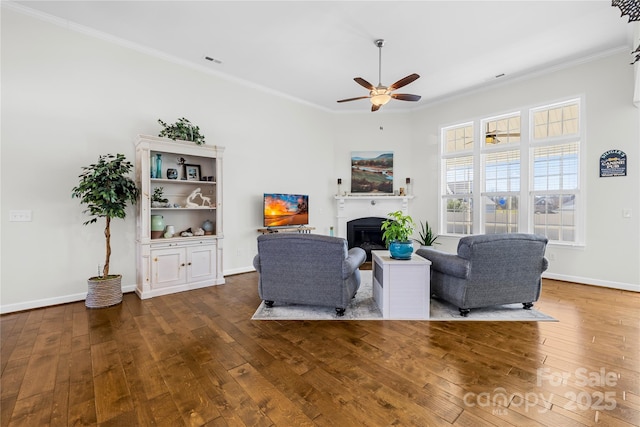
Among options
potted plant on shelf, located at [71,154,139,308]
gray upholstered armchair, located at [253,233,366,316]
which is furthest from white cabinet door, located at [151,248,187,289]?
gray upholstered armchair, located at [253,233,366,316]

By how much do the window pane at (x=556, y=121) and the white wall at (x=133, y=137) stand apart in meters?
0.24

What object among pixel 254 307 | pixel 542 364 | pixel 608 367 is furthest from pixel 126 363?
pixel 608 367

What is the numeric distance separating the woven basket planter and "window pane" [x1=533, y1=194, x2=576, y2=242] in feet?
21.7

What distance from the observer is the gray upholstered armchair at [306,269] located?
9.37 feet

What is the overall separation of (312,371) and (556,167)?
17.4 feet

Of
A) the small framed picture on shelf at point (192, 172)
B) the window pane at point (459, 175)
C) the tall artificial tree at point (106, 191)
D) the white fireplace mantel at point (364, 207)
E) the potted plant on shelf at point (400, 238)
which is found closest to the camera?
the potted plant on shelf at point (400, 238)

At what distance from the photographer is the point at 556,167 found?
15.3 feet

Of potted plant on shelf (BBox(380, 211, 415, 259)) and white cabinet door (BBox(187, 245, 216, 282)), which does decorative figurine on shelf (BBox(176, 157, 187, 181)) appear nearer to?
white cabinet door (BBox(187, 245, 216, 282))

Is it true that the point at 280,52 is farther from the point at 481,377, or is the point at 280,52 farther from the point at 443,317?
the point at 481,377

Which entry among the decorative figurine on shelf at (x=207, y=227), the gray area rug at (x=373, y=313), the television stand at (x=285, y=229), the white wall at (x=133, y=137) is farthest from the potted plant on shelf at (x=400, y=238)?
the white wall at (x=133, y=137)

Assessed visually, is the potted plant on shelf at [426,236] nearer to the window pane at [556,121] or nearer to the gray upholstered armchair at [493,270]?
the window pane at [556,121]

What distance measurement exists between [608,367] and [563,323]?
855mm

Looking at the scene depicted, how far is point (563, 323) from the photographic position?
2760 millimetres

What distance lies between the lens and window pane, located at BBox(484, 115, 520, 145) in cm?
510
